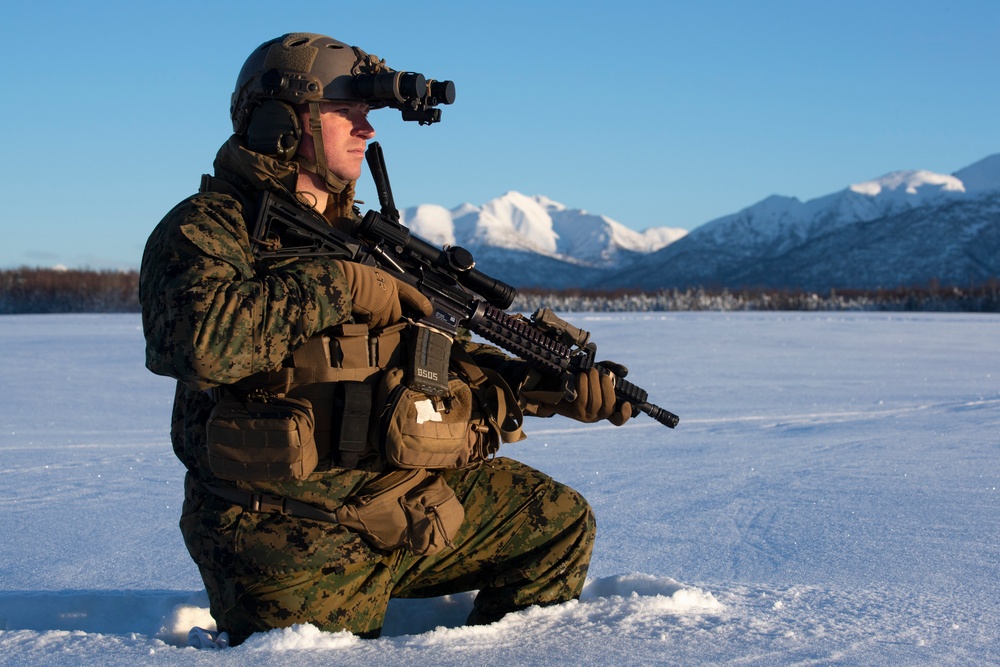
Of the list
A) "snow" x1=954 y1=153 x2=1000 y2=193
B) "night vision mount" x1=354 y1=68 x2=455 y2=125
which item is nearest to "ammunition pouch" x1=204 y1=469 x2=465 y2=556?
"night vision mount" x1=354 y1=68 x2=455 y2=125

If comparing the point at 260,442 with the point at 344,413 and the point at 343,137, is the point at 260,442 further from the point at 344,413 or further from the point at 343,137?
the point at 343,137

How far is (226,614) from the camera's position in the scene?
2447 mm

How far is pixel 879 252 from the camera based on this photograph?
148500mm

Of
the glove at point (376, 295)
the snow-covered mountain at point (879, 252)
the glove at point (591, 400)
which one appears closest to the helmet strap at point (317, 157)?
the glove at point (376, 295)

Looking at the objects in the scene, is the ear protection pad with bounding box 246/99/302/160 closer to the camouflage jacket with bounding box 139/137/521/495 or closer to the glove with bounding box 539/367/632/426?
the camouflage jacket with bounding box 139/137/521/495

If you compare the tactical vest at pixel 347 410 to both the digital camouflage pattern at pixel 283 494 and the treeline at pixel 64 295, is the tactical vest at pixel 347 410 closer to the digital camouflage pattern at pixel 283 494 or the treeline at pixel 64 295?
the digital camouflage pattern at pixel 283 494

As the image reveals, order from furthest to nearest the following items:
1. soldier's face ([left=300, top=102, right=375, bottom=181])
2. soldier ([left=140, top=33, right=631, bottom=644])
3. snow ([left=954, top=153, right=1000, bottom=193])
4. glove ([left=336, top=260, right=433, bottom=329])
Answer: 1. snow ([left=954, top=153, right=1000, bottom=193])
2. soldier's face ([left=300, top=102, right=375, bottom=181])
3. glove ([left=336, top=260, right=433, bottom=329])
4. soldier ([left=140, top=33, right=631, bottom=644])

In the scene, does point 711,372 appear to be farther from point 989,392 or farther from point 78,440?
point 78,440

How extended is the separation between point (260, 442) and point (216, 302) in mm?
371

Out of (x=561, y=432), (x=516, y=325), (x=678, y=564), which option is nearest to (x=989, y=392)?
(x=561, y=432)

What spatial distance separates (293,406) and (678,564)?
5.30 ft

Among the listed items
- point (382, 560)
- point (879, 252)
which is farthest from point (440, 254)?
point (879, 252)

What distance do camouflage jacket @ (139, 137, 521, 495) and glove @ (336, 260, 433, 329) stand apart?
0.05m

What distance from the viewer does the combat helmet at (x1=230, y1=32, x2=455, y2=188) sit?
257 centimetres
